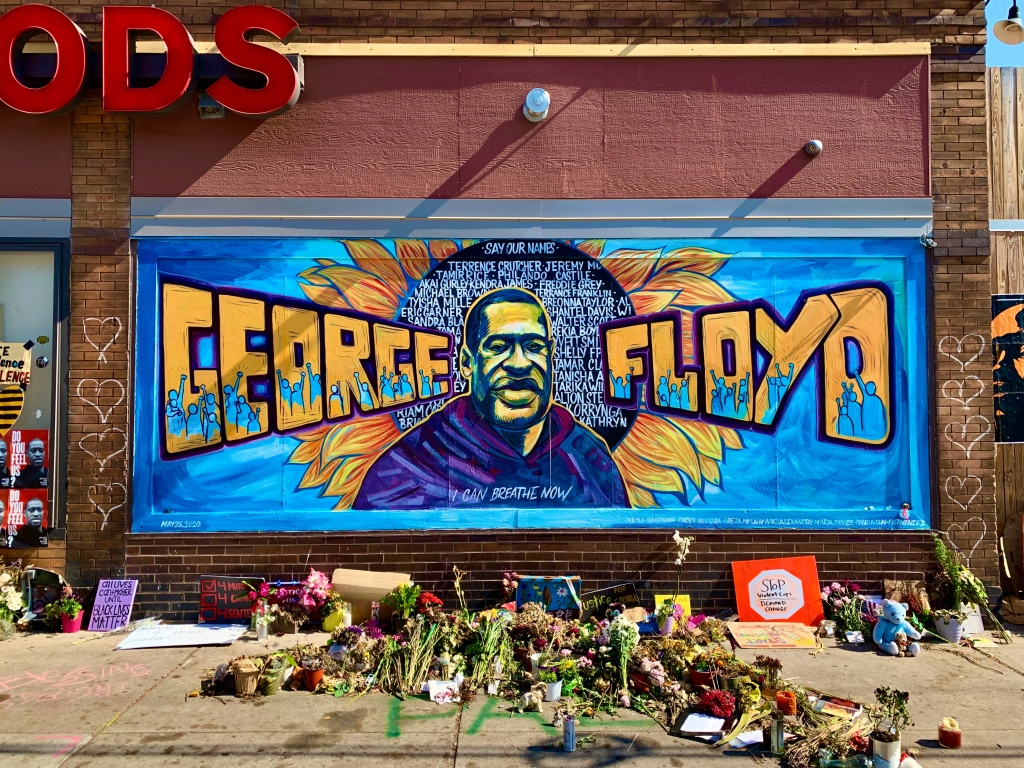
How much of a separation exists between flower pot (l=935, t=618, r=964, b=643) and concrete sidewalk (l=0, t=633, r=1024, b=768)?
43cm

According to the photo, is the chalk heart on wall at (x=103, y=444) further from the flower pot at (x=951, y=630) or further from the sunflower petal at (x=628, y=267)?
the flower pot at (x=951, y=630)

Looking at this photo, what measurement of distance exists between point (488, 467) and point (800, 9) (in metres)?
6.09

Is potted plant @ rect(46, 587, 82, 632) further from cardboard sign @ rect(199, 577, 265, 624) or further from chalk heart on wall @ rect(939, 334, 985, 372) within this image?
chalk heart on wall @ rect(939, 334, 985, 372)

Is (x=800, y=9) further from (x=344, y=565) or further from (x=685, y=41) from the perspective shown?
(x=344, y=565)

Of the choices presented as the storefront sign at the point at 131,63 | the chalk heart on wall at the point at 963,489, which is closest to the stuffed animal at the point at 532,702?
the chalk heart on wall at the point at 963,489

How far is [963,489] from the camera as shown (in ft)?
25.7

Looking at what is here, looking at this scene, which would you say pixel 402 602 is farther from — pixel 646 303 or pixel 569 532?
pixel 646 303

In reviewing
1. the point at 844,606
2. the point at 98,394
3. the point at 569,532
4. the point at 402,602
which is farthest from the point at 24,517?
the point at 844,606

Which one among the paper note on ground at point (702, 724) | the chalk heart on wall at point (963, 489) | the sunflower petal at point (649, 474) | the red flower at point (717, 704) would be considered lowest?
the paper note on ground at point (702, 724)

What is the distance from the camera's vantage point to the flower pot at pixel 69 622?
7359 millimetres

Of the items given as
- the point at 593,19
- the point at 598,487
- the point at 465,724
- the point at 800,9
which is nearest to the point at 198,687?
the point at 465,724

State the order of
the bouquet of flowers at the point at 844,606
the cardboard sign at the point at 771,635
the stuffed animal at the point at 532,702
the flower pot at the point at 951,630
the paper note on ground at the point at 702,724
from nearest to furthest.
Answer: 1. the paper note on ground at the point at 702,724
2. the stuffed animal at the point at 532,702
3. the cardboard sign at the point at 771,635
4. the flower pot at the point at 951,630
5. the bouquet of flowers at the point at 844,606

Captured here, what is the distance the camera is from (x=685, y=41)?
8031 mm

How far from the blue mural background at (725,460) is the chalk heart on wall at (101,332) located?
9.4 inches
